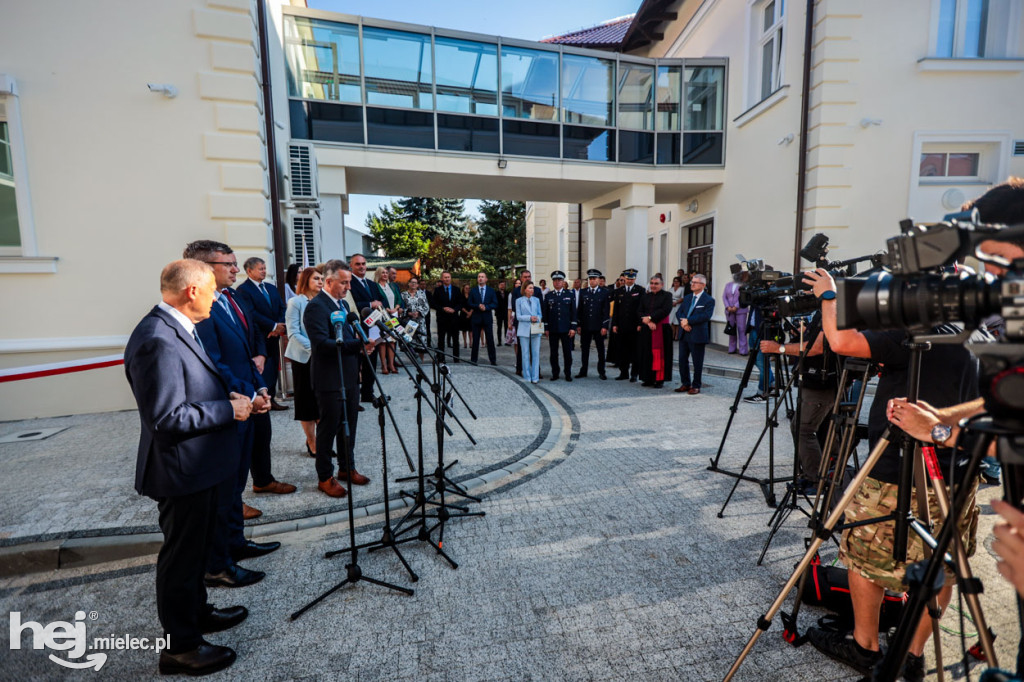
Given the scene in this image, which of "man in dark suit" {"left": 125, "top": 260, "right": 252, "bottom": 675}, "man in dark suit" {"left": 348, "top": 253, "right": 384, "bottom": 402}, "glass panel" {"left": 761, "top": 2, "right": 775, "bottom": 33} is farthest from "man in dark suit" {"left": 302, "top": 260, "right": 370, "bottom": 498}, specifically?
"glass panel" {"left": 761, "top": 2, "right": 775, "bottom": 33}

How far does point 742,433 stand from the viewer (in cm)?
566

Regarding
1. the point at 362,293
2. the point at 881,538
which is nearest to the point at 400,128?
the point at 362,293

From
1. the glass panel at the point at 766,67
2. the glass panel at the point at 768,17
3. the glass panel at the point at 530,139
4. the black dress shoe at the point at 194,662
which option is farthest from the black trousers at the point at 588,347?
the glass panel at the point at 768,17

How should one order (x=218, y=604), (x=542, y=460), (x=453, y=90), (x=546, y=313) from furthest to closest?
1. (x=453, y=90)
2. (x=546, y=313)
3. (x=542, y=460)
4. (x=218, y=604)

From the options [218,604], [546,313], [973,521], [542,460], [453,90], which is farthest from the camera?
[453,90]

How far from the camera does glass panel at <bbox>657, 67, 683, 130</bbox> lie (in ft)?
39.7

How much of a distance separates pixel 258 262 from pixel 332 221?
194 inches

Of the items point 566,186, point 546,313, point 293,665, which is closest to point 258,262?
point 293,665

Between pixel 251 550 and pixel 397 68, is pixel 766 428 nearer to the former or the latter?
pixel 251 550

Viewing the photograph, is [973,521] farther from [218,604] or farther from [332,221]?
[332,221]

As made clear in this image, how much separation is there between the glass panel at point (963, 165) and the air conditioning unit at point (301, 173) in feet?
36.8

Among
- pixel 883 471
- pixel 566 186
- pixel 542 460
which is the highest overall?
pixel 566 186

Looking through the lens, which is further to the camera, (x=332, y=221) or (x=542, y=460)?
(x=332, y=221)

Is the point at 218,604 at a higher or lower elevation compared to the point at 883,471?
lower
